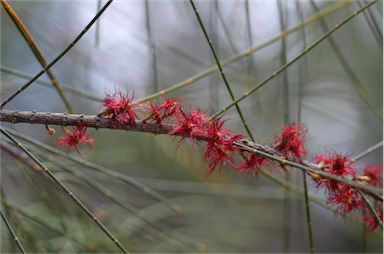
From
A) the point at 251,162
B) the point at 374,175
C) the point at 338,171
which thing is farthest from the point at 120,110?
the point at 374,175

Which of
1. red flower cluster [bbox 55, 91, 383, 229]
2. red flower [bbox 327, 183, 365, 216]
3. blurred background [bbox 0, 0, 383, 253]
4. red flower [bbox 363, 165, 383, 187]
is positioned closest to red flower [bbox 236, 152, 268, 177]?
red flower cluster [bbox 55, 91, 383, 229]

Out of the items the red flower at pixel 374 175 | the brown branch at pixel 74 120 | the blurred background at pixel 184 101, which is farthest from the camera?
the blurred background at pixel 184 101

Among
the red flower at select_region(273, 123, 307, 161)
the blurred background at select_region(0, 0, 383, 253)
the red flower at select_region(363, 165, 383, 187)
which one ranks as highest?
the blurred background at select_region(0, 0, 383, 253)

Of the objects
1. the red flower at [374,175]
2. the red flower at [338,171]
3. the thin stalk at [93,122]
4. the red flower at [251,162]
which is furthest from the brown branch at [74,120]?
the red flower at [374,175]

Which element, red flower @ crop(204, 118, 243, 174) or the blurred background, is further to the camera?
the blurred background

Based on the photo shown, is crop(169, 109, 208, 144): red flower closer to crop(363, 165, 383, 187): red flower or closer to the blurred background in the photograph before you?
crop(363, 165, 383, 187): red flower

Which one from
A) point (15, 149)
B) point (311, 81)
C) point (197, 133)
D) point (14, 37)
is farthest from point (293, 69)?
point (197, 133)

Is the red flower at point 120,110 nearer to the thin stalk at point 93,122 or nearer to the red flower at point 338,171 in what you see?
the thin stalk at point 93,122

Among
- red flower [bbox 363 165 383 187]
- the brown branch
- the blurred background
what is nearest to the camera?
the brown branch
